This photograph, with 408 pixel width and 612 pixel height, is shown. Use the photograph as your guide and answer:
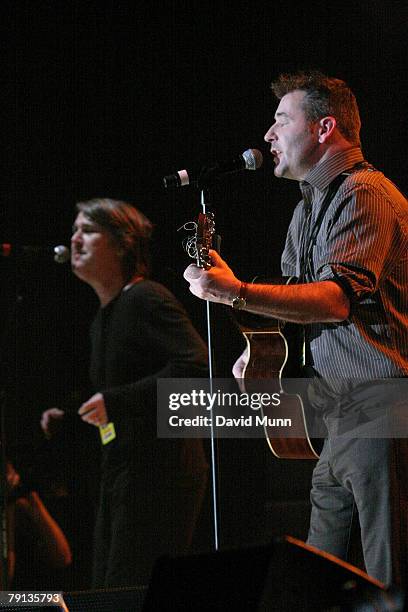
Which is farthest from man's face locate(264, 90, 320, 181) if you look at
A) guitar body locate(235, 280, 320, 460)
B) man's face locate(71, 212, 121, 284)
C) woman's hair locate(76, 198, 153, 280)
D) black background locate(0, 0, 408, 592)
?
man's face locate(71, 212, 121, 284)

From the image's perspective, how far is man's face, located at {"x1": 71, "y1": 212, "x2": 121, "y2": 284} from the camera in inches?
154

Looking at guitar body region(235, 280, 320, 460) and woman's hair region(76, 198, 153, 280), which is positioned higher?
woman's hair region(76, 198, 153, 280)

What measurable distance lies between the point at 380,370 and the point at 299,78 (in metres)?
0.98

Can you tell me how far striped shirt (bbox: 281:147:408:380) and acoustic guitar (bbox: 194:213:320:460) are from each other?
19 centimetres

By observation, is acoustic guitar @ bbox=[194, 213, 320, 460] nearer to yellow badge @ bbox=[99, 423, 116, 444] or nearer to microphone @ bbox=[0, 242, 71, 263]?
yellow badge @ bbox=[99, 423, 116, 444]

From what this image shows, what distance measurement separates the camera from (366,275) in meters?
2.40

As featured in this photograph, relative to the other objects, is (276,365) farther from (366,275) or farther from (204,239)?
(366,275)

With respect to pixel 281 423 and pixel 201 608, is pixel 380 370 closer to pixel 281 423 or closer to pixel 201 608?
pixel 281 423

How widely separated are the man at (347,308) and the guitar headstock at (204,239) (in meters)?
0.04

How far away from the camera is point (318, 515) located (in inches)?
104

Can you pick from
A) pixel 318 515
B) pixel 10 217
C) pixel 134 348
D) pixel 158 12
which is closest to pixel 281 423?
pixel 318 515

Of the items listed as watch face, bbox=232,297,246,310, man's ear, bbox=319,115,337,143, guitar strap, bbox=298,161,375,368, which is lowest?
watch face, bbox=232,297,246,310

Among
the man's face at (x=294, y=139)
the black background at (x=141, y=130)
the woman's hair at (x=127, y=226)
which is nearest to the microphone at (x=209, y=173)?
the man's face at (x=294, y=139)

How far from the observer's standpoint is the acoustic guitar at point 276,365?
276 cm
